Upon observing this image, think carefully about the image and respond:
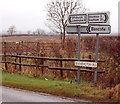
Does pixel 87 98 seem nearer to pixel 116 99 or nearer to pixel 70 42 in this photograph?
pixel 116 99

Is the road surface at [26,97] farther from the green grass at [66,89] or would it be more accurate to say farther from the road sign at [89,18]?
the road sign at [89,18]

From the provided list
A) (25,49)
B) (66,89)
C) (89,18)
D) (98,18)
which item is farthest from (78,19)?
(25,49)

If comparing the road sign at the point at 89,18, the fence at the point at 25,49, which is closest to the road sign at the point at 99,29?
the road sign at the point at 89,18

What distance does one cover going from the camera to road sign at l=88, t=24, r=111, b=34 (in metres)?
8.27

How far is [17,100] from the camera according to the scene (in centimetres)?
678

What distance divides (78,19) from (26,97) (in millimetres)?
3791

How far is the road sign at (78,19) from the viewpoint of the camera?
8.51m

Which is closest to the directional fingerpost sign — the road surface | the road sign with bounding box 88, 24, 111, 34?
the road sign with bounding box 88, 24, 111, 34

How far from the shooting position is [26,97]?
280 inches

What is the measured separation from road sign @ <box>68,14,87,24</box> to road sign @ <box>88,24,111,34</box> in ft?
1.20

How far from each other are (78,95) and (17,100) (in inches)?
81.0

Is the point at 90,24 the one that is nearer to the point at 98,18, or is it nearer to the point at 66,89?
the point at 98,18

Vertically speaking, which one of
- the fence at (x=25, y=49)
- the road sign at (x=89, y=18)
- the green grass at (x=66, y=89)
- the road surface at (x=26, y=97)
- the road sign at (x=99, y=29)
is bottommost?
the road surface at (x=26, y=97)

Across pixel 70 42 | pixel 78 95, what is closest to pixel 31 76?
pixel 78 95
